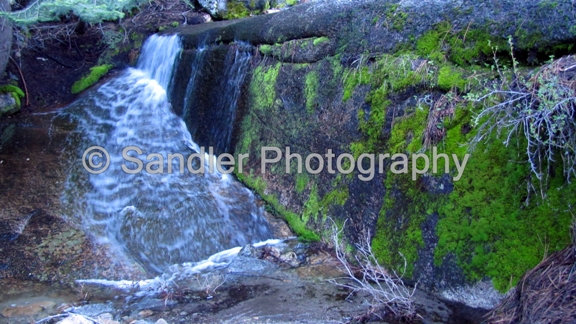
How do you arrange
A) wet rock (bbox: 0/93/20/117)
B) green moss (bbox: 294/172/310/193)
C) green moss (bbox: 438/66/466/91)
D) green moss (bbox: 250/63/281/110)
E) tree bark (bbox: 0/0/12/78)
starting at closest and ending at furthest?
green moss (bbox: 438/66/466/91), green moss (bbox: 294/172/310/193), green moss (bbox: 250/63/281/110), tree bark (bbox: 0/0/12/78), wet rock (bbox: 0/93/20/117)

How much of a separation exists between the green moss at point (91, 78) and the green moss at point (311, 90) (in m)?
7.14

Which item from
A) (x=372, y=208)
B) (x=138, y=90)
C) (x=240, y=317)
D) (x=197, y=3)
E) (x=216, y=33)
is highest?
(x=197, y=3)

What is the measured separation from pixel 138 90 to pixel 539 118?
28.8 feet

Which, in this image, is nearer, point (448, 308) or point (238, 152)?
point (448, 308)

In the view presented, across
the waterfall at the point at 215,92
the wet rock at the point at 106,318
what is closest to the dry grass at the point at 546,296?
the wet rock at the point at 106,318

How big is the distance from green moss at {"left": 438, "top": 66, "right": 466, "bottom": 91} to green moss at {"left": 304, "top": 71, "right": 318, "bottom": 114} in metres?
1.99

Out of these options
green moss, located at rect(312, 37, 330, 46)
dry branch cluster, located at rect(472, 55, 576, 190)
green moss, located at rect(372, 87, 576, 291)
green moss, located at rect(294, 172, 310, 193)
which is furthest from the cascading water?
dry branch cluster, located at rect(472, 55, 576, 190)

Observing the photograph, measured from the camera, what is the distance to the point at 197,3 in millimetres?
12984

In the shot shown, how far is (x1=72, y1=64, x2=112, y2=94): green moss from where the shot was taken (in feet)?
34.9

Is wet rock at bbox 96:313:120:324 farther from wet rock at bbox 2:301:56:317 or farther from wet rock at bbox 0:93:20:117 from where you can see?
wet rock at bbox 0:93:20:117

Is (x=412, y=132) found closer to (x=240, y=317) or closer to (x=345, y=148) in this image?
(x=345, y=148)

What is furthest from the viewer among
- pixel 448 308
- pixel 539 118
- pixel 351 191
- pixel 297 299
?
pixel 351 191

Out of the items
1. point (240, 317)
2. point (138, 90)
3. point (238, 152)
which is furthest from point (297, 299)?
point (138, 90)

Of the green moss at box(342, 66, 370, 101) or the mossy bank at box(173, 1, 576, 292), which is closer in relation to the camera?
the mossy bank at box(173, 1, 576, 292)
